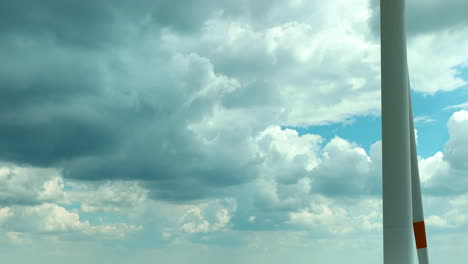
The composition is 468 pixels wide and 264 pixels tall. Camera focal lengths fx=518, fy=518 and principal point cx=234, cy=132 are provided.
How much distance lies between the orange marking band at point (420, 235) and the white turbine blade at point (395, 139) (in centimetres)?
918

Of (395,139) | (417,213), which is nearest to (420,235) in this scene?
(417,213)

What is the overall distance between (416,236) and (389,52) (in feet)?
60.6

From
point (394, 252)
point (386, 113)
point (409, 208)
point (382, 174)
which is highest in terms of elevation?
point (386, 113)

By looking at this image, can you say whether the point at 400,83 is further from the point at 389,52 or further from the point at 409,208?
the point at 409,208

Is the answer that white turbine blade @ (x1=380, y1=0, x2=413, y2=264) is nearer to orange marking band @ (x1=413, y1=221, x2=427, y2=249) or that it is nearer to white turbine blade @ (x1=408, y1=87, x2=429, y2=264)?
white turbine blade @ (x1=408, y1=87, x2=429, y2=264)

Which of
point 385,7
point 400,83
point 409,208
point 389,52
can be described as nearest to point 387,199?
point 409,208

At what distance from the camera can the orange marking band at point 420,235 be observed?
49062 millimetres

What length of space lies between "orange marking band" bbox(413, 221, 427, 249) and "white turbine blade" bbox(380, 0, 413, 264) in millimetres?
9185

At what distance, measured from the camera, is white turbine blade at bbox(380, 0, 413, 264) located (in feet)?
133

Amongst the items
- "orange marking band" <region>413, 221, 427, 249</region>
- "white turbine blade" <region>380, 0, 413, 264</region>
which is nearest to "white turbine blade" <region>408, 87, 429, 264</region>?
"orange marking band" <region>413, 221, 427, 249</region>

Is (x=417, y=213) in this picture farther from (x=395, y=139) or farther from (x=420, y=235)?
(x=395, y=139)

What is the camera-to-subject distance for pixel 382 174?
42.0 metres

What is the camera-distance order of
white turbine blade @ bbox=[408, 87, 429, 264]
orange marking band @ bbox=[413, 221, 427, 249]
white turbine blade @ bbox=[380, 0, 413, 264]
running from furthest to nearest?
white turbine blade @ bbox=[408, 87, 429, 264], orange marking band @ bbox=[413, 221, 427, 249], white turbine blade @ bbox=[380, 0, 413, 264]

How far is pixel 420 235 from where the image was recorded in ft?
163
